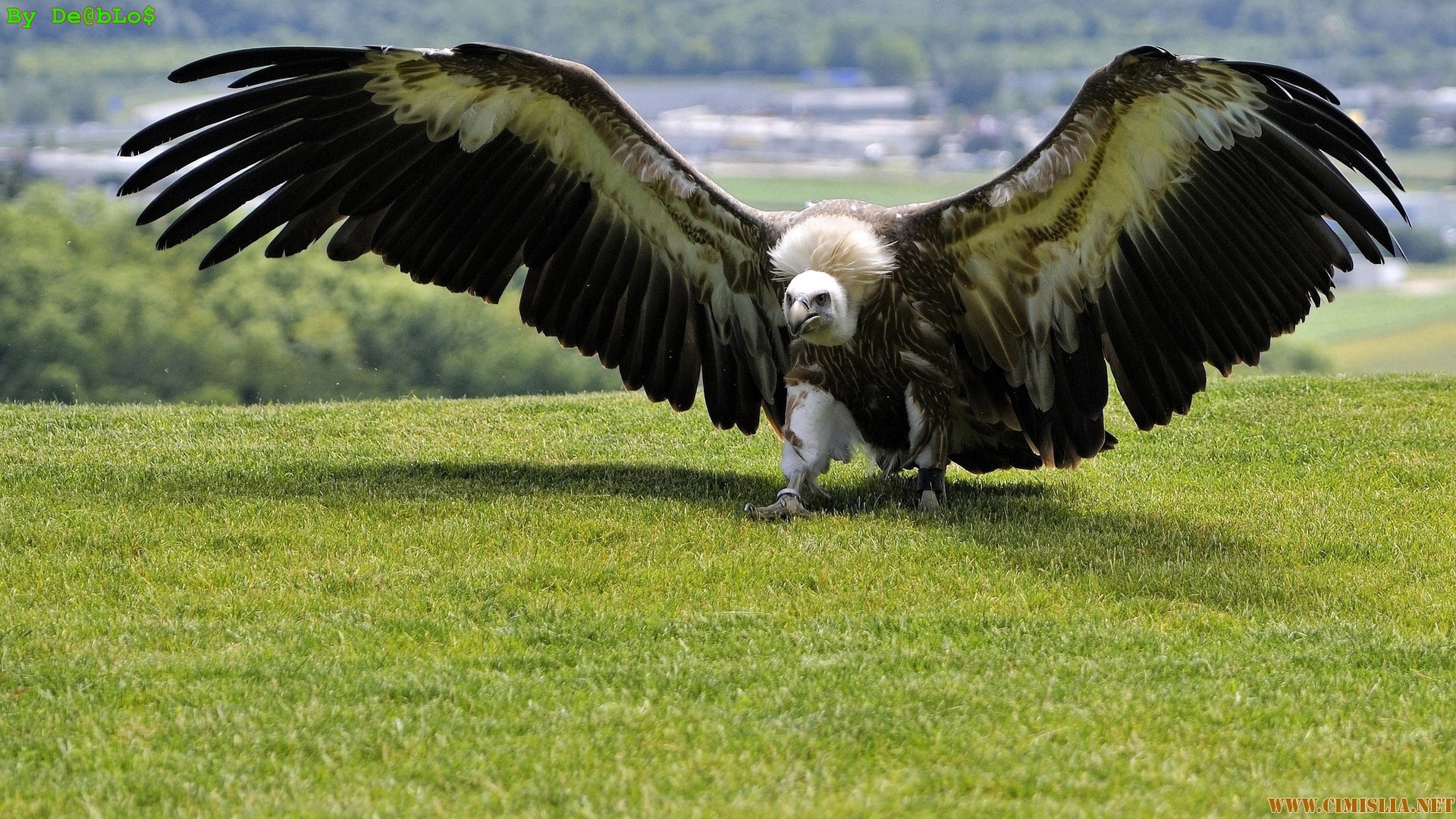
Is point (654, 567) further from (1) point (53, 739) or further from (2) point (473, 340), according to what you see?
(2) point (473, 340)

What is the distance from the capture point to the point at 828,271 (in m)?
7.86

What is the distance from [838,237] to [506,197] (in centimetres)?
184

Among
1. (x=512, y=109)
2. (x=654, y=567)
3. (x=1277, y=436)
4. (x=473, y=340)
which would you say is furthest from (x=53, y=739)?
(x=473, y=340)

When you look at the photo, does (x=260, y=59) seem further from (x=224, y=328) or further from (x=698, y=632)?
(x=224, y=328)

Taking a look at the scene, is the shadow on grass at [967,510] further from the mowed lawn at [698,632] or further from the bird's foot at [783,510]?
the bird's foot at [783,510]

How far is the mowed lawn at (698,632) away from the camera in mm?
4840

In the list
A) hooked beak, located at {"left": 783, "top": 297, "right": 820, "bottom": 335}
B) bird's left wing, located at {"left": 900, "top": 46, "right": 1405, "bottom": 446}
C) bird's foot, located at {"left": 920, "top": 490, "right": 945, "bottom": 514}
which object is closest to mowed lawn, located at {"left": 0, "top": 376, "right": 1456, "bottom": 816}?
bird's foot, located at {"left": 920, "top": 490, "right": 945, "bottom": 514}

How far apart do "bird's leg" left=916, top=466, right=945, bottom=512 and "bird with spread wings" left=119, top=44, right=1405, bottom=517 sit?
26 mm

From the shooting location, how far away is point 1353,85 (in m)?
101

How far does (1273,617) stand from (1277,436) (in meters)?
3.78

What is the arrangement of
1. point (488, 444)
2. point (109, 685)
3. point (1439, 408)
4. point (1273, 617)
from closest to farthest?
point (109, 685) → point (1273, 617) → point (488, 444) → point (1439, 408)

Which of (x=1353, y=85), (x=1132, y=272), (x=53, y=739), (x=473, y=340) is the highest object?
(x=1353, y=85)

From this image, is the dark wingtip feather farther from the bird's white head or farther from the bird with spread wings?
the bird's white head

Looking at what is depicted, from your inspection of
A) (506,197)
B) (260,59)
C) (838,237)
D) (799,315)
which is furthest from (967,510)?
(260,59)
